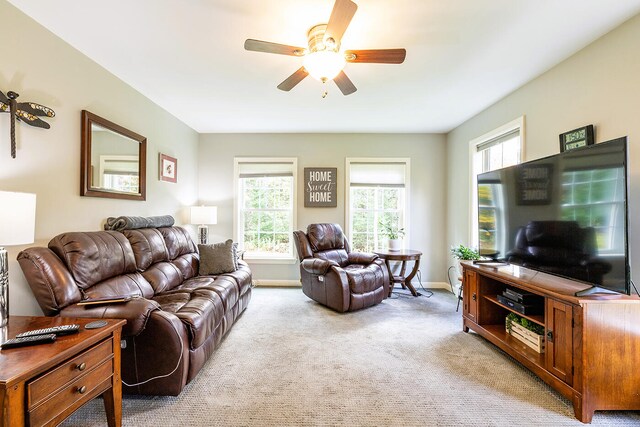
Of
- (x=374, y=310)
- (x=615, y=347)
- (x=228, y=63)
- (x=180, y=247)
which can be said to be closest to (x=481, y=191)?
(x=615, y=347)

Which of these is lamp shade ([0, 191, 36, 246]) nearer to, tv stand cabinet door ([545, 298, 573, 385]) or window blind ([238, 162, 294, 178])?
tv stand cabinet door ([545, 298, 573, 385])

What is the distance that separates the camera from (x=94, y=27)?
2.10 meters

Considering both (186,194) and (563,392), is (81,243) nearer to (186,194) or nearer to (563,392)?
(186,194)

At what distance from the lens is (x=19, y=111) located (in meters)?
1.91

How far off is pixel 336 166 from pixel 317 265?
186 cm

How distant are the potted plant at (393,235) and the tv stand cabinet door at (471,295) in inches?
52.1

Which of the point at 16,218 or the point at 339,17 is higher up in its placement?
the point at 339,17

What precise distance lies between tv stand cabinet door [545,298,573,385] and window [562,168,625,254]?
17.6 inches

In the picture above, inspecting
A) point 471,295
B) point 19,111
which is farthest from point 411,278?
point 19,111

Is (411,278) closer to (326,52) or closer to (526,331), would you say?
(526,331)

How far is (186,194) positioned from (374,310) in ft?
10.5

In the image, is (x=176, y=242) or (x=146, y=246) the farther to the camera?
(x=176, y=242)

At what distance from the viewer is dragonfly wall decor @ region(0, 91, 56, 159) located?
1.84 metres

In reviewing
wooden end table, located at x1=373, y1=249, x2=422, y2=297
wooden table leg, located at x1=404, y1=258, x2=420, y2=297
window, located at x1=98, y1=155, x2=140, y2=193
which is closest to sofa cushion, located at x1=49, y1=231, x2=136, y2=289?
window, located at x1=98, y1=155, x2=140, y2=193
